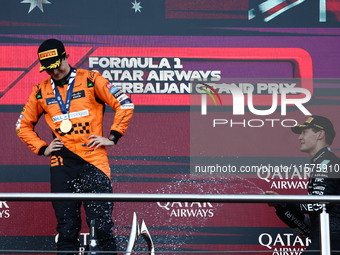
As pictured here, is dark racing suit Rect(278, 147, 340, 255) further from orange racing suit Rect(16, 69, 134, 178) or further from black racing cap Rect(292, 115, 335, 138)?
orange racing suit Rect(16, 69, 134, 178)

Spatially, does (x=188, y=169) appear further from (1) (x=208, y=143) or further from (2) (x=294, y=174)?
(2) (x=294, y=174)

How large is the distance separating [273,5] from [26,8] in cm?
160

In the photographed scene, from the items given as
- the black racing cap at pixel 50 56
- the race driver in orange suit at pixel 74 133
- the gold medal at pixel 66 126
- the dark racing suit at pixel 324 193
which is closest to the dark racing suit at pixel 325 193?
the dark racing suit at pixel 324 193

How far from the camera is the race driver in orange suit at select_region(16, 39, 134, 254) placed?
6.89 feet

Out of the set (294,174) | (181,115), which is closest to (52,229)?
(181,115)

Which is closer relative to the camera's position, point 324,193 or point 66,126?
point 324,193

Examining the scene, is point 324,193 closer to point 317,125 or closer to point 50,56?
point 317,125

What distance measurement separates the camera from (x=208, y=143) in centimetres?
270

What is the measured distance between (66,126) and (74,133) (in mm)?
57

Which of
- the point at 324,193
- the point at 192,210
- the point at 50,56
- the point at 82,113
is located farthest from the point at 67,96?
the point at 324,193

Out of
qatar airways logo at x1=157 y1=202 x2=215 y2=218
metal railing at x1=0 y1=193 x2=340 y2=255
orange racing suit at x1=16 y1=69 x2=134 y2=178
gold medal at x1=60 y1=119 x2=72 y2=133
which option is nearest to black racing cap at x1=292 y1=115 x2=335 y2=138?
qatar airways logo at x1=157 y1=202 x2=215 y2=218

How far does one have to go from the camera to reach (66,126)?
221 cm

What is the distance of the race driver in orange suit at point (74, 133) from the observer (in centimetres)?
210

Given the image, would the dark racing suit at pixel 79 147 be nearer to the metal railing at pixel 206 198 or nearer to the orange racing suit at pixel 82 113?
the orange racing suit at pixel 82 113
